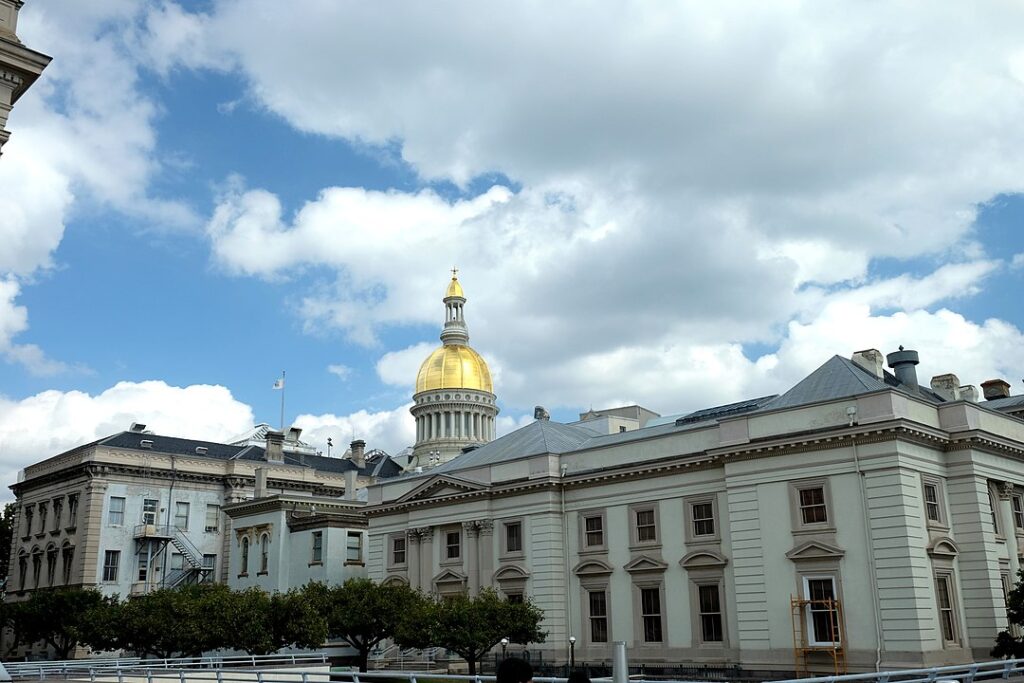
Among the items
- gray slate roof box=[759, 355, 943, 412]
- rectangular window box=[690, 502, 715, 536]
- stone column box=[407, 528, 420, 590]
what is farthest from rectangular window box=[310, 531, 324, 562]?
gray slate roof box=[759, 355, 943, 412]

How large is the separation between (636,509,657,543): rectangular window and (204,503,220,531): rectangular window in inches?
1536

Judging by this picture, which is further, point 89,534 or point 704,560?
point 89,534

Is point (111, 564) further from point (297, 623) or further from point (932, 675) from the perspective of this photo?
point (932, 675)

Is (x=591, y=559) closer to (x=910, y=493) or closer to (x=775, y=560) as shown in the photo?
(x=775, y=560)

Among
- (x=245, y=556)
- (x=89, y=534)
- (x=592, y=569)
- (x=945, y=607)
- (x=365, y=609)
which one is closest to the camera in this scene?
(x=945, y=607)

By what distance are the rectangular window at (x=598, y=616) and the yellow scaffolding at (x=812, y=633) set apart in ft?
34.8

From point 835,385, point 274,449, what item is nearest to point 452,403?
point 274,449

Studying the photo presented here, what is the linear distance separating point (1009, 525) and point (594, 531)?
18.6 metres

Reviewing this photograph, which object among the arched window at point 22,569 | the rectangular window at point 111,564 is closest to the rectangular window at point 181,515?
the rectangular window at point 111,564

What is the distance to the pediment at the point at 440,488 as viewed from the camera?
5219 centimetres

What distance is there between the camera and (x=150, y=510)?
6912 cm

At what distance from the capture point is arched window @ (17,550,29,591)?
74.2 m

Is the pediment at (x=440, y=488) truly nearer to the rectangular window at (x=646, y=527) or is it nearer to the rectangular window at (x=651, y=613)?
the rectangular window at (x=646, y=527)

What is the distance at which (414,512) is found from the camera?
181 feet
